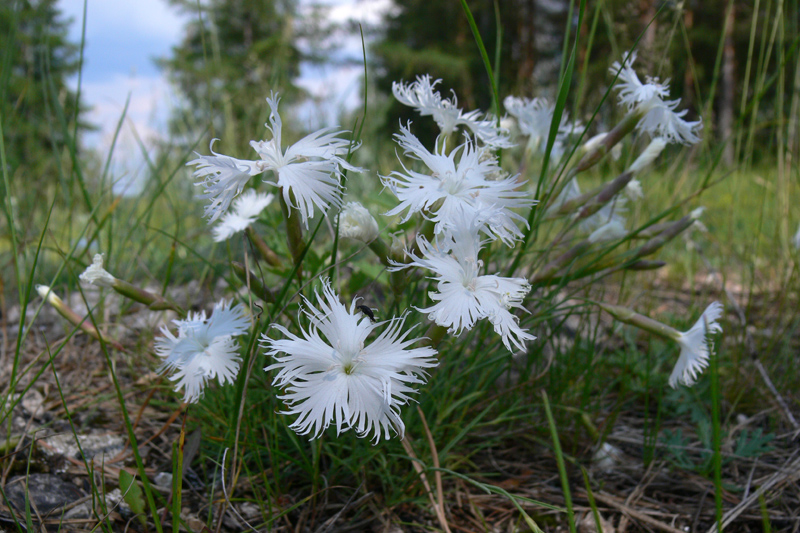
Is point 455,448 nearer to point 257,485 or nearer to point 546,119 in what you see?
point 257,485

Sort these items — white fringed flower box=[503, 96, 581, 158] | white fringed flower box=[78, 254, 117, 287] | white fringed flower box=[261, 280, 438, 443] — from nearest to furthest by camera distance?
1. white fringed flower box=[261, 280, 438, 443]
2. white fringed flower box=[78, 254, 117, 287]
3. white fringed flower box=[503, 96, 581, 158]

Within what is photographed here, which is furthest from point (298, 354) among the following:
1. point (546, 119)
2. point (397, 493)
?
point (546, 119)

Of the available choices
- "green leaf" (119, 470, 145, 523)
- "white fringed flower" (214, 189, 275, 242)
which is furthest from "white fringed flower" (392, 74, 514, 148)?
"green leaf" (119, 470, 145, 523)

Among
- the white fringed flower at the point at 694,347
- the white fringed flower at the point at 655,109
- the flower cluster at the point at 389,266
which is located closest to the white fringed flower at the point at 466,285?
the flower cluster at the point at 389,266

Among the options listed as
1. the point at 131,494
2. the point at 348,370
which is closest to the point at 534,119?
the point at 348,370

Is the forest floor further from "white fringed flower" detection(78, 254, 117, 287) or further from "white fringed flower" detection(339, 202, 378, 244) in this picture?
"white fringed flower" detection(339, 202, 378, 244)

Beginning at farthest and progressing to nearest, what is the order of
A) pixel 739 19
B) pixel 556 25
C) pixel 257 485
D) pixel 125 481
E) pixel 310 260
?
pixel 556 25
pixel 739 19
pixel 310 260
pixel 257 485
pixel 125 481
